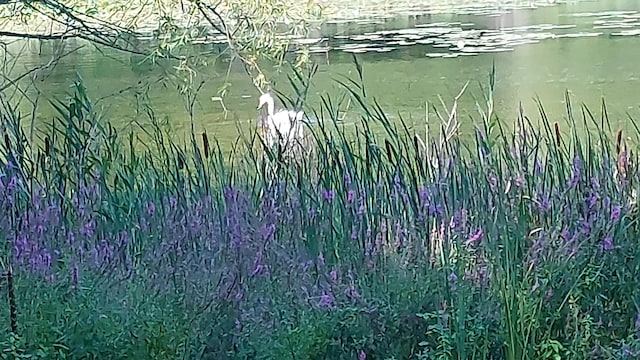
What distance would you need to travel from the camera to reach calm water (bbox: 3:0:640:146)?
9.73 m

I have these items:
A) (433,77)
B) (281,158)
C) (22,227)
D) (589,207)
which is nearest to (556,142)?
(589,207)

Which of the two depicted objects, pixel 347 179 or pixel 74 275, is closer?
pixel 74 275

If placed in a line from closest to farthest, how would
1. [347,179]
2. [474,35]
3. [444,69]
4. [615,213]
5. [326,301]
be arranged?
[326,301]
[615,213]
[347,179]
[444,69]
[474,35]

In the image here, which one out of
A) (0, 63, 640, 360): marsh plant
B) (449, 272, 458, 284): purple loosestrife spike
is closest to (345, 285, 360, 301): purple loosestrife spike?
(0, 63, 640, 360): marsh plant

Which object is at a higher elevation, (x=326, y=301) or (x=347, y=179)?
(x=347, y=179)

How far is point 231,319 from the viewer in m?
2.22

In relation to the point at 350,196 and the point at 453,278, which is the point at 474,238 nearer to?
the point at 453,278

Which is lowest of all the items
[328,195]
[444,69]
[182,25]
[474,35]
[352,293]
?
[444,69]

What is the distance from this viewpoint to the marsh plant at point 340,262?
7.07ft

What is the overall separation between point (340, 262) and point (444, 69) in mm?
11049

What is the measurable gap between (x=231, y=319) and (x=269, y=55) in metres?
2.02

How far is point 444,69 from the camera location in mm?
13266

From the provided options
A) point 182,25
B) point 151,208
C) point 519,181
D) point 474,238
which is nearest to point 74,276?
point 151,208

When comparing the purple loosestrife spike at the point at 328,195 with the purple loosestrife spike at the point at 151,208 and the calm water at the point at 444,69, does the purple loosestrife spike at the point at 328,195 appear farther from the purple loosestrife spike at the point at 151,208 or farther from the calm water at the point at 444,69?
the calm water at the point at 444,69
